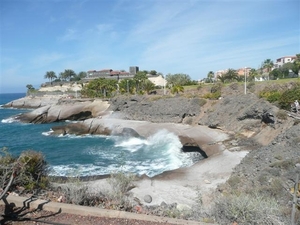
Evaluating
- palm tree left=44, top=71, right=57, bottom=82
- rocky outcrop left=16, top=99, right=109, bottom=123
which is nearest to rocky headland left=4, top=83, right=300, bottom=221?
rocky outcrop left=16, top=99, right=109, bottom=123

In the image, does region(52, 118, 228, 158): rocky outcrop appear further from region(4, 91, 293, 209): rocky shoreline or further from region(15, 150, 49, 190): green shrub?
region(15, 150, 49, 190): green shrub

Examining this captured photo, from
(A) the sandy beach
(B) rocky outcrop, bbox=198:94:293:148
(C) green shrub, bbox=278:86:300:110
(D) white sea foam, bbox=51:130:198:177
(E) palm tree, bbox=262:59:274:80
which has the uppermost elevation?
(E) palm tree, bbox=262:59:274:80

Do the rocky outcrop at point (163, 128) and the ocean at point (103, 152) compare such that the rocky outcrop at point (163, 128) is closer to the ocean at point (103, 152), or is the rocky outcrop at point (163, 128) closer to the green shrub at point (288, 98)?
the ocean at point (103, 152)

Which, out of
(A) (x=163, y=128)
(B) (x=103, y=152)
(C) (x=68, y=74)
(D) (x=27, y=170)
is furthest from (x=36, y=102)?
(D) (x=27, y=170)

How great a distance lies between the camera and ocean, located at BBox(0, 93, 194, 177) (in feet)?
71.3

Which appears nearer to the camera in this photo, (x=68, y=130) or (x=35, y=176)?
(x=35, y=176)

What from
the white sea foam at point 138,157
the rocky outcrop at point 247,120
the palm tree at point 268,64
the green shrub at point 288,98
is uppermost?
the palm tree at point 268,64

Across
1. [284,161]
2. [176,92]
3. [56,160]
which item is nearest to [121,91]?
[176,92]

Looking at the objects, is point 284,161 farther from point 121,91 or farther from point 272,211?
point 121,91

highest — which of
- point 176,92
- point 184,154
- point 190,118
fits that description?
point 176,92

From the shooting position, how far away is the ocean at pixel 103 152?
2173 centimetres

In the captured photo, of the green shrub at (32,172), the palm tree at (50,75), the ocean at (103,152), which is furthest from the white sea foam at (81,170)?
the palm tree at (50,75)

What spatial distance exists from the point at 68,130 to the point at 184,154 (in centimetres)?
2189

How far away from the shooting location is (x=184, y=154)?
26.0 meters
